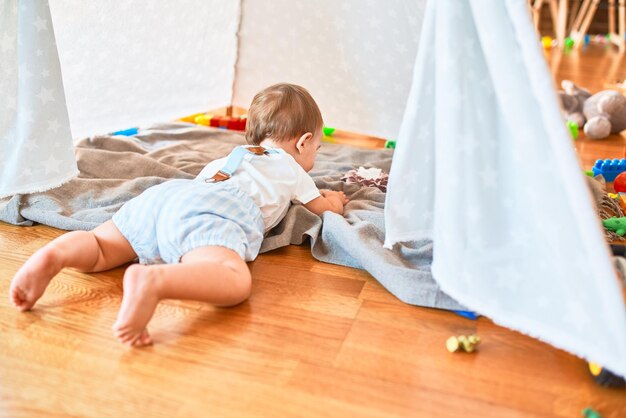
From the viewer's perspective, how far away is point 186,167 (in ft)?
5.37

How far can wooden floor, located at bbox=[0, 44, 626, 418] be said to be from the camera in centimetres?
81

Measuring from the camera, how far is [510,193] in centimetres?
91

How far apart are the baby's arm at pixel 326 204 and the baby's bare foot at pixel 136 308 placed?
1.57 feet

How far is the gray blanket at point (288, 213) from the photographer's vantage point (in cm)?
112

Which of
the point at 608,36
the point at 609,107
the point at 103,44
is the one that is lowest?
the point at 608,36

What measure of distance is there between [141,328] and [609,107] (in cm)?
197

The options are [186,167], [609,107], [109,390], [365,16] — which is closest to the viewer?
[109,390]

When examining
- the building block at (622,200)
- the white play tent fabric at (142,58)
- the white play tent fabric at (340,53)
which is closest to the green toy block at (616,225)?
the building block at (622,200)

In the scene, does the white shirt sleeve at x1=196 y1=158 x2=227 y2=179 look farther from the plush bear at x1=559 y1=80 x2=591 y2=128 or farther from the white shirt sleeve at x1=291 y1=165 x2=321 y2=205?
the plush bear at x1=559 y1=80 x2=591 y2=128

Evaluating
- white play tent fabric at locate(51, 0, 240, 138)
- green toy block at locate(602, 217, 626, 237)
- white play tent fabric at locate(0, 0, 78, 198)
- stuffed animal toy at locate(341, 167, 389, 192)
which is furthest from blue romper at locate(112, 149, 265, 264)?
green toy block at locate(602, 217, 626, 237)

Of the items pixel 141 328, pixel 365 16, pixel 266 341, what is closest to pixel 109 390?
pixel 141 328

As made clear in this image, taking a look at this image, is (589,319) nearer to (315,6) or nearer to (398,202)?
(398,202)

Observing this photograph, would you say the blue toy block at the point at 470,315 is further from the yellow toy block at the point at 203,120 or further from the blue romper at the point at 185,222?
the yellow toy block at the point at 203,120

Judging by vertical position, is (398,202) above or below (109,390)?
above
